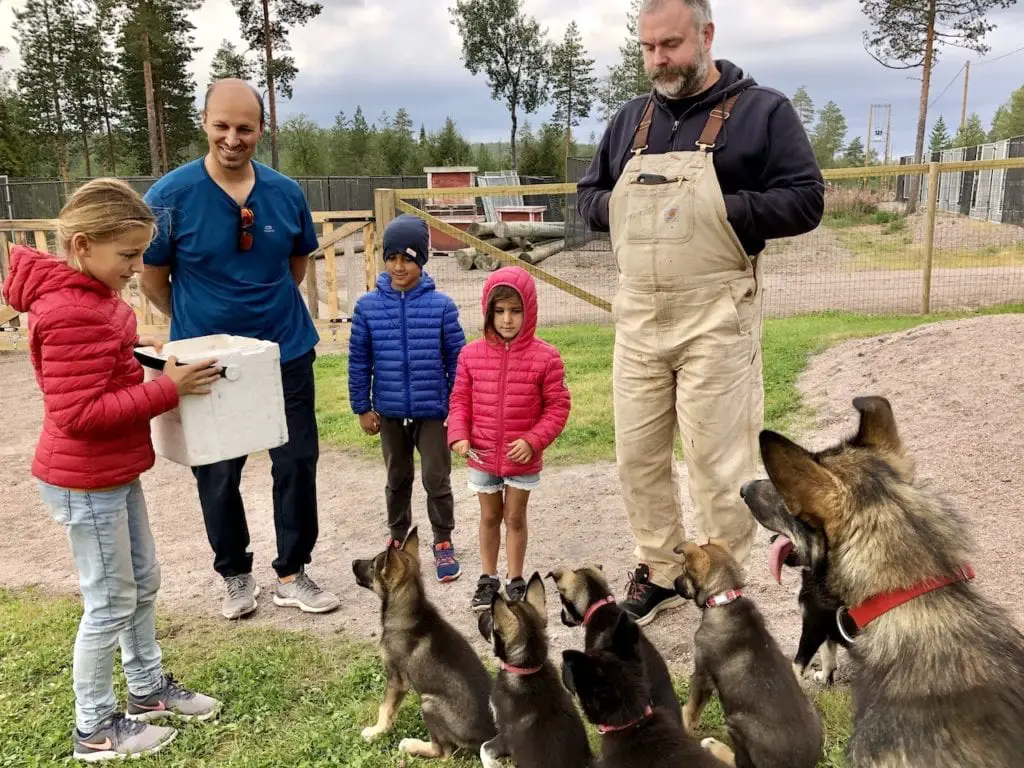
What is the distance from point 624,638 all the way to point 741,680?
1.66ft

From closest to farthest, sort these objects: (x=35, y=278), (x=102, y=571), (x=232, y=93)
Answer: (x=35, y=278) → (x=102, y=571) → (x=232, y=93)

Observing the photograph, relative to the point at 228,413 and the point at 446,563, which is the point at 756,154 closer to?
the point at 228,413

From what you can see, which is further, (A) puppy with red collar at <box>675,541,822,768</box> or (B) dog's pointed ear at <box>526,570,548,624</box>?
(B) dog's pointed ear at <box>526,570,548,624</box>

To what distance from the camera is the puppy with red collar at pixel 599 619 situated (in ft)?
11.0

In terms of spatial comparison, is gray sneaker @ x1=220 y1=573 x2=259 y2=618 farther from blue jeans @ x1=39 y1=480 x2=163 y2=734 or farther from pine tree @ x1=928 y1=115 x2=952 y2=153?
pine tree @ x1=928 y1=115 x2=952 y2=153

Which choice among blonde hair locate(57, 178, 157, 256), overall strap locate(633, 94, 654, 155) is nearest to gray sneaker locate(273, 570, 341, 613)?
blonde hair locate(57, 178, 157, 256)

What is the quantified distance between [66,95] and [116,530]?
2091 inches

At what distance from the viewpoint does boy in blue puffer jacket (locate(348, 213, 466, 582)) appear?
514cm

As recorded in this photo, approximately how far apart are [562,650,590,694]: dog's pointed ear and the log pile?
22.5 metres

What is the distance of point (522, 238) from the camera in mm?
28406

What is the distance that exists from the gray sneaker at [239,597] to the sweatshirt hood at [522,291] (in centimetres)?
220

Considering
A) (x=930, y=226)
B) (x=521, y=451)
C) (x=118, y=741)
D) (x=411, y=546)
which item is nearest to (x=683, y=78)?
(x=521, y=451)

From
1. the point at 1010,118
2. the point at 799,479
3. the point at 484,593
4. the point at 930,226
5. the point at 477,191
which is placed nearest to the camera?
the point at 799,479

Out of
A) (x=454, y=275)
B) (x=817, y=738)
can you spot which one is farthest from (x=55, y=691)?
(x=454, y=275)
